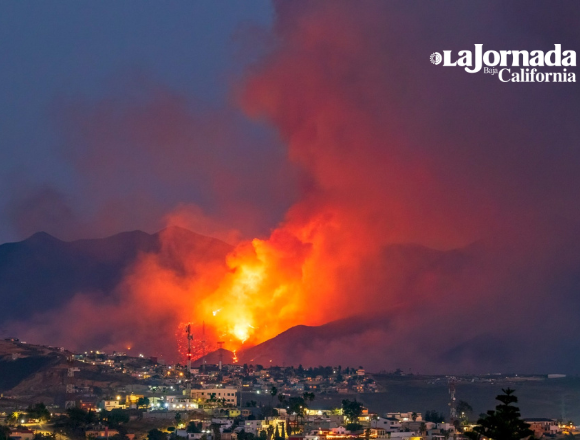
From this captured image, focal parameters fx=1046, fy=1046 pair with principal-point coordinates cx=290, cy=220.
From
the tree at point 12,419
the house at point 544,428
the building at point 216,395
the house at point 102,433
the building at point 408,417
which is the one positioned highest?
the building at point 216,395

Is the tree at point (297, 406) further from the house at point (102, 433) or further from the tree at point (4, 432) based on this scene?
the tree at point (4, 432)

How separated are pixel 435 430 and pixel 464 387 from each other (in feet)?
272

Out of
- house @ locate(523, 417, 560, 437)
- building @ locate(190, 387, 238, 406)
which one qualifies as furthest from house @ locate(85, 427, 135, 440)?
house @ locate(523, 417, 560, 437)

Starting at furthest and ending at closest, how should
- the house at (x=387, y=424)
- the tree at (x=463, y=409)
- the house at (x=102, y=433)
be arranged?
the tree at (x=463, y=409) < the house at (x=387, y=424) < the house at (x=102, y=433)

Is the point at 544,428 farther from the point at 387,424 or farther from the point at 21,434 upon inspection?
the point at 21,434

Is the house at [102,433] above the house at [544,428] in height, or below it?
above

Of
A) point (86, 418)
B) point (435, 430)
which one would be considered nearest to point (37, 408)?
point (86, 418)

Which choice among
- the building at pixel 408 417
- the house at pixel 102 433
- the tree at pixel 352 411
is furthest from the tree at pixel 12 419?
the building at pixel 408 417

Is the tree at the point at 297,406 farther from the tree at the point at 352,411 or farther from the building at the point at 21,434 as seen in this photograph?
the building at the point at 21,434

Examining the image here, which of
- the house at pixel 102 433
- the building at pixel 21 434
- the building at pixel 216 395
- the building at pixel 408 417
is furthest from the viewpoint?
the building at pixel 216 395

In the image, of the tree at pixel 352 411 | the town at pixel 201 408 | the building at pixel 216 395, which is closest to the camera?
the town at pixel 201 408

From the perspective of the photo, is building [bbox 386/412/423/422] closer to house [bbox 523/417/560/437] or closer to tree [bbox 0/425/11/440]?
house [bbox 523/417/560/437]

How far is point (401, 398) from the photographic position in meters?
161

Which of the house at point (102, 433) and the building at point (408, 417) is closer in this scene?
the house at point (102, 433)
